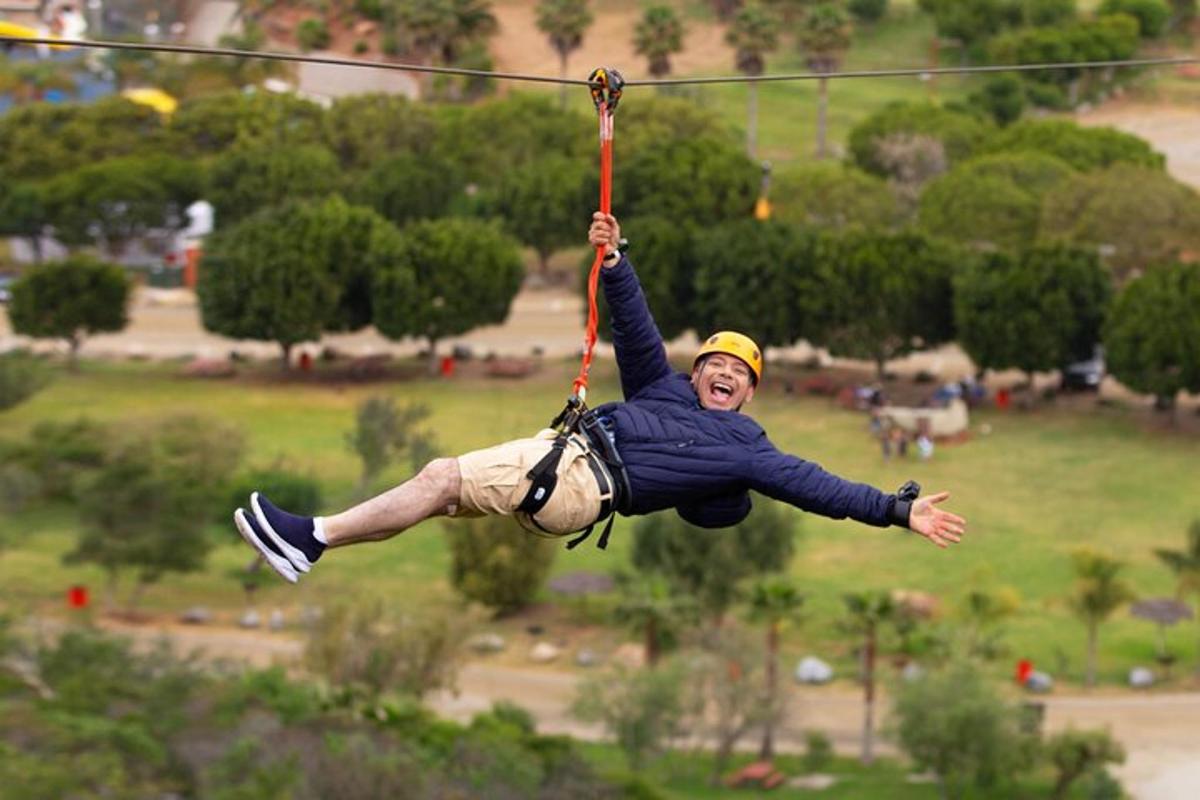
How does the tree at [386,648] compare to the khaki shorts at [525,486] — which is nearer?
the khaki shorts at [525,486]

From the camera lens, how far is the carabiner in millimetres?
16109

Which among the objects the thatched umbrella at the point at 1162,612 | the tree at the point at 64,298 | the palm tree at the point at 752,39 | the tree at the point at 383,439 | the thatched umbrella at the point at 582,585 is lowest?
the thatched umbrella at the point at 582,585

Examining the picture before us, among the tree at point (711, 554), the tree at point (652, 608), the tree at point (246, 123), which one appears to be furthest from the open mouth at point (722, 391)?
the tree at point (246, 123)

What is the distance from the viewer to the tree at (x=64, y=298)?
8250 centimetres

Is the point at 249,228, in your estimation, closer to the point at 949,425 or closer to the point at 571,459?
the point at 949,425

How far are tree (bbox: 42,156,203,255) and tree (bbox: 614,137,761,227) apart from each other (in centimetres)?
1915

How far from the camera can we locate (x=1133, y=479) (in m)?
69.6

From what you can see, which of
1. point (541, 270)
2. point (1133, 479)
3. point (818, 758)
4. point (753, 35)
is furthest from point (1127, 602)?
point (753, 35)

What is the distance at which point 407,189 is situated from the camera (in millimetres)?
91125

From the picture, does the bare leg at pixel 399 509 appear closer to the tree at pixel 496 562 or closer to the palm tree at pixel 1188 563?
the tree at pixel 496 562

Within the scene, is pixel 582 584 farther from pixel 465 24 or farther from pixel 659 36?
pixel 465 24

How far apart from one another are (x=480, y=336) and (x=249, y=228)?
10.7 m

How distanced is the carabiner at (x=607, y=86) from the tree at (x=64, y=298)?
68.6m

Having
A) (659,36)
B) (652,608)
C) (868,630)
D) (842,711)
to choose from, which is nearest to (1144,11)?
(659,36)
